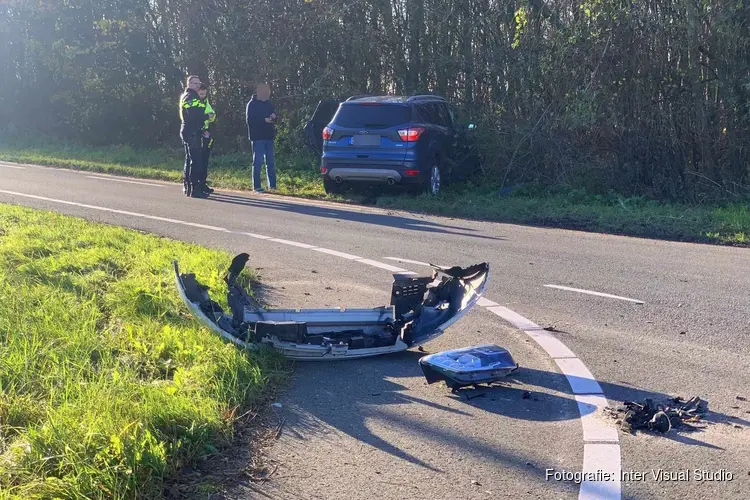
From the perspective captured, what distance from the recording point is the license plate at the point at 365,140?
14602 millimetres

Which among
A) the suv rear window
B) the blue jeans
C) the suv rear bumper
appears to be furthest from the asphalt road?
the blue jeans

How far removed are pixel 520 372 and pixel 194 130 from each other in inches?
451

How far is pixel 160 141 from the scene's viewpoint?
1098 inches

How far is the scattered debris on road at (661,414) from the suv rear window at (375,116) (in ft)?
33.6

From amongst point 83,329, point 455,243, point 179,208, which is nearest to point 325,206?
point 179,208

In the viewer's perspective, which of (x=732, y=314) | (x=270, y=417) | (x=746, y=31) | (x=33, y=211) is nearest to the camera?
(x=270, y=417)

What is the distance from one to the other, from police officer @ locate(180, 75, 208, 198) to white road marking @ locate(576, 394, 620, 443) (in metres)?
11.8

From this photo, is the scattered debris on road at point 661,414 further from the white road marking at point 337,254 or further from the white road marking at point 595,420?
the white road marking at point 337,254

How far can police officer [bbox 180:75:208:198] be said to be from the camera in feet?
50.9

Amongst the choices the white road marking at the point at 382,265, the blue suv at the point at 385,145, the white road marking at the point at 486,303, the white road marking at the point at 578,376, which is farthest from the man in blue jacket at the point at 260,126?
the white road marking at the point at 578,376

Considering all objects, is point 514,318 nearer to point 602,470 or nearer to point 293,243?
point 602,470

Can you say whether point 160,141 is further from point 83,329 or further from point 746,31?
point 83,329

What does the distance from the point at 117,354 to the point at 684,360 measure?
3901mm

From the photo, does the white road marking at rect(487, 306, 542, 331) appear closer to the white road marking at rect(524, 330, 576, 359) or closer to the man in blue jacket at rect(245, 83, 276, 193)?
the white road marking at rect(524, 330, 576, 359)
